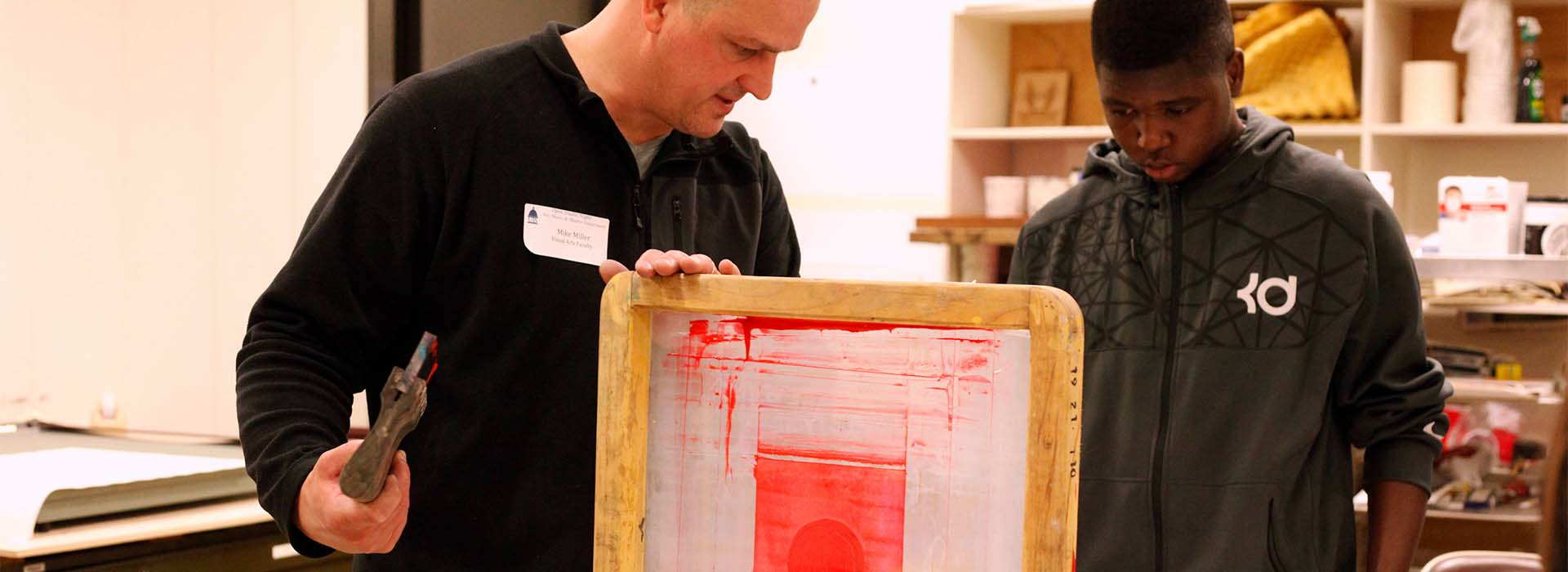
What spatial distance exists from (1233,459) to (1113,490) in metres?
0.14

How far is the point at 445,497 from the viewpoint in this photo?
126cm

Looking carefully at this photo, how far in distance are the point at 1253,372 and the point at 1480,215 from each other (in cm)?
153

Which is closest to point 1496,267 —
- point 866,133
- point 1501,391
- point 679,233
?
point 1501,391

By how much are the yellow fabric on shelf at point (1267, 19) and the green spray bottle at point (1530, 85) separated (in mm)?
511

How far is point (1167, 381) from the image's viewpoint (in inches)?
65.1

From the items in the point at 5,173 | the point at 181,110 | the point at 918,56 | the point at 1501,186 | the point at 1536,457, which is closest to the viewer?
the point at 1501,186

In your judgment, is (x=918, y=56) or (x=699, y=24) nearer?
(x=699, y=24)

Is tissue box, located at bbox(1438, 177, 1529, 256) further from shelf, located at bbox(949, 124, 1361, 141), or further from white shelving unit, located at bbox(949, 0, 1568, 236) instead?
shelf, located at bbox(949, 124, 1361, 141)

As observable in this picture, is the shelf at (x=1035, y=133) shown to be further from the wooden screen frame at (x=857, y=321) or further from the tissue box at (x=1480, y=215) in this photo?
the wooden screen frame at (x=857, y=321)

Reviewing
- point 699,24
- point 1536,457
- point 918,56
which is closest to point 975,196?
point 918,56

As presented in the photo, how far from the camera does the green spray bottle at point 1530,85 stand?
3.47m

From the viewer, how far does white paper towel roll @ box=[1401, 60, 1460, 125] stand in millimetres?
3549

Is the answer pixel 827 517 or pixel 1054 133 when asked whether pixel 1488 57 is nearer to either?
pixel 1054 133

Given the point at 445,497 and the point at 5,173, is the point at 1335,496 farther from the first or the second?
the point at 5,173
